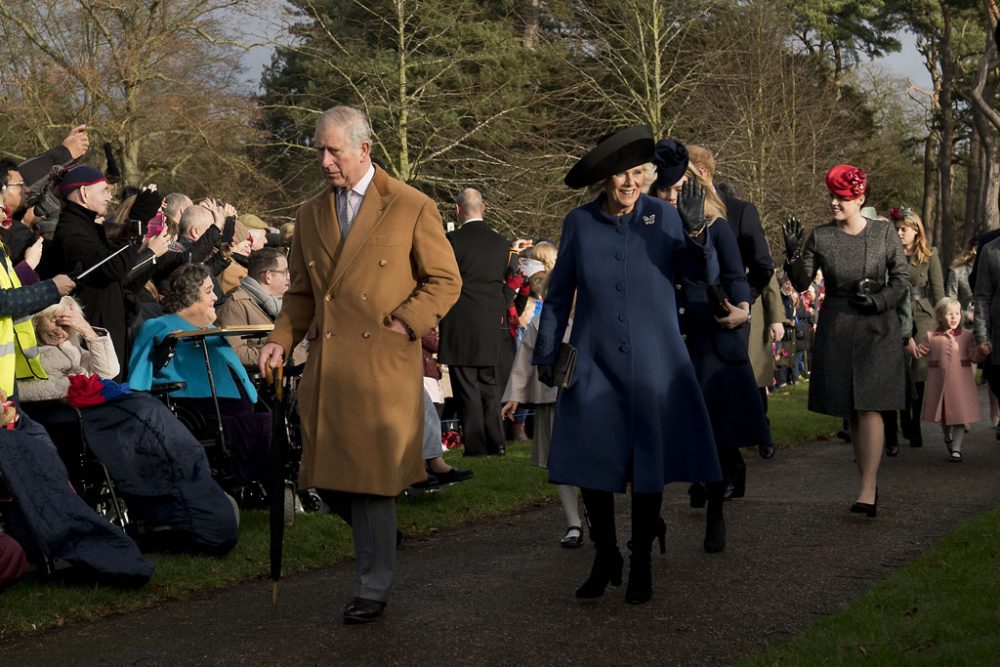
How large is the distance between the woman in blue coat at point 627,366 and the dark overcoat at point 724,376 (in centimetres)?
120

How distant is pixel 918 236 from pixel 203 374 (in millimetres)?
6783

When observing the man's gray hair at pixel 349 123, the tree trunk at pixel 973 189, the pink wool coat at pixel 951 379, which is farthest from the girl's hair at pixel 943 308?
the tree trunk at pixel 973 189

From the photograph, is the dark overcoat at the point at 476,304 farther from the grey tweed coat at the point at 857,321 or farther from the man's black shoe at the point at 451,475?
the grey tweed coat at the point at 857,321

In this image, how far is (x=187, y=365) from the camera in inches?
380

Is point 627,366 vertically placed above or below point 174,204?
below

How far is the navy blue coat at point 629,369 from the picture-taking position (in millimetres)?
6844

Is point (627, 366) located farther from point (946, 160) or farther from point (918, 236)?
point (946, 160)

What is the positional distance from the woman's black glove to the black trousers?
439 cm

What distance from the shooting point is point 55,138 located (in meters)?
28.1

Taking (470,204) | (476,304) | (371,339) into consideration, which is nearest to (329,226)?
(371,339)

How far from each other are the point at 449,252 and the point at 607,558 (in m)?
1.51

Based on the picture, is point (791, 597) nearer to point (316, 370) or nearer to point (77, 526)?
point (316, 370)

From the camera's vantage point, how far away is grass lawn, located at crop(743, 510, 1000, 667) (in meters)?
5.54

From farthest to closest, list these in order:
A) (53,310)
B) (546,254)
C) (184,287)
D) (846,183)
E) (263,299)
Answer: (546,254) < (263,299) < (184,287) < (846,183) < (53,310)
